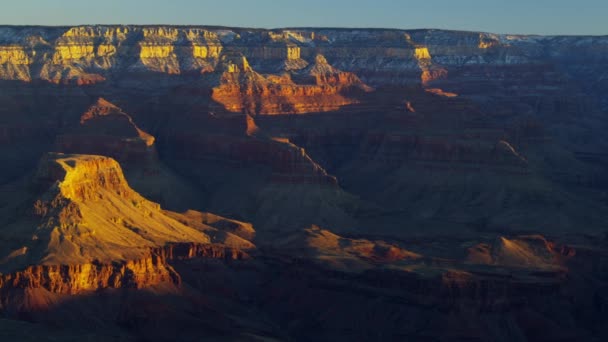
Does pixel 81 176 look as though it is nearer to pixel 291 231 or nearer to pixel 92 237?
pixel 92 237

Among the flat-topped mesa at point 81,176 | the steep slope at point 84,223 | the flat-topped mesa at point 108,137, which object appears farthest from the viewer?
the flat-topped mesa at point 108,137

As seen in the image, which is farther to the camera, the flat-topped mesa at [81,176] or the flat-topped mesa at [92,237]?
the flat-topped mesa at [81,176]

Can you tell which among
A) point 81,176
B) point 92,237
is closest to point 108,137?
point 81,176

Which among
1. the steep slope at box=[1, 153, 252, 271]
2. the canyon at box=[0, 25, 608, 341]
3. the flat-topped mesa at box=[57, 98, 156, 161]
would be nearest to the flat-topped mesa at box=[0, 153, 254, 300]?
the steep slope at box=[1, 153, 252, 271]

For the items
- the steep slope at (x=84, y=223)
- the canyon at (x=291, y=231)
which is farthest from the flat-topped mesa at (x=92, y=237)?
the canyon at (x=291, y=231)

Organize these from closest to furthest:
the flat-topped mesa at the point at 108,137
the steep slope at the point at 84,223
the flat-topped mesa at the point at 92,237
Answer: the flat-topped mesa at the point at 92,237, the steep slope at the point at 84,223, the flat-topped mesa at the point at 108,137

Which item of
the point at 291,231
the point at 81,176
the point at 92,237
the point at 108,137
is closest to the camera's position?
the point at 92,237

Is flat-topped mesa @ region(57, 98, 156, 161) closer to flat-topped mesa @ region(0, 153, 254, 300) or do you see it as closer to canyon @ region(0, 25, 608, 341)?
canyon @ region(0, 25, 608, 341)

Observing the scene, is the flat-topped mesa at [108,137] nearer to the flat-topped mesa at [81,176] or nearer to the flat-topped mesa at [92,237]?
the flat-topped mesa at [92,237]
